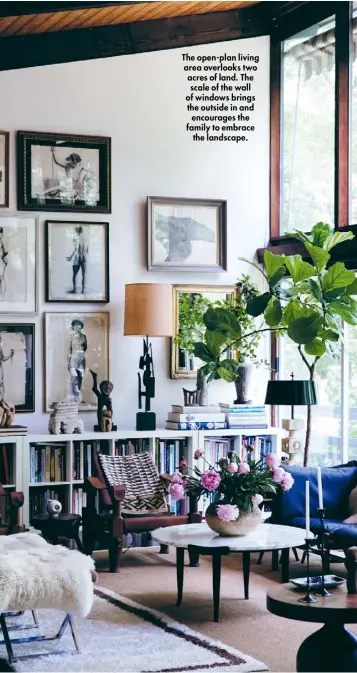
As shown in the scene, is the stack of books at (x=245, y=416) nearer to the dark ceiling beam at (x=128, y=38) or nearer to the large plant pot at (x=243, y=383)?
the large plant pot at (x=243, y=383)

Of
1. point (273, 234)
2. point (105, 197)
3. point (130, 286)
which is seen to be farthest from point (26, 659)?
point (273, 234)

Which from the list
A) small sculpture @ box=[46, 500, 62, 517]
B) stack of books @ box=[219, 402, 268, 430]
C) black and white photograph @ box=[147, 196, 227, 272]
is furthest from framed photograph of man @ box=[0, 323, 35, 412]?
stack of books @ box=[219, 402, 268, 430]

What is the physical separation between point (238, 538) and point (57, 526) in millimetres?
1685

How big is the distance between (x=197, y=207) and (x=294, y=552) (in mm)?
3112

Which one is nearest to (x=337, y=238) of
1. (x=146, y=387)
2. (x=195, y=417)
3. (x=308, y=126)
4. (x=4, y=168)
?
(x=308, y=126)

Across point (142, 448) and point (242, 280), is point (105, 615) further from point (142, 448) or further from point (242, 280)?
point (242, 280)

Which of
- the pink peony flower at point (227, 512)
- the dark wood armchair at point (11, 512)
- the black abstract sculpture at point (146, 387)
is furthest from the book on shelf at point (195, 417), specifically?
the pink peony flower at point (227, 512)

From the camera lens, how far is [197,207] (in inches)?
352

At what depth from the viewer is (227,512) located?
20.0 feet

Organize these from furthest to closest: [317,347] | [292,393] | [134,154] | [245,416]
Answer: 1. [134,154]
2. [245,416]
3. [317,347]
4. [292,393]

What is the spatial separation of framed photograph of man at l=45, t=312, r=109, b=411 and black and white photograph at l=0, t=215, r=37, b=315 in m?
0.25

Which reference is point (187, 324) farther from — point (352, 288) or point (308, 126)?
point (308, 126)

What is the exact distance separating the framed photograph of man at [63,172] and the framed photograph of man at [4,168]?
0.09 m

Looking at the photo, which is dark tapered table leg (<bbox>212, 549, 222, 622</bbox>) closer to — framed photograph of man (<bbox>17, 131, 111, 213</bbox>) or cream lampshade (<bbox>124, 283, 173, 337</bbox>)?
cream lampshade (<bbox>124, 283, 173, 337</bbox>)
